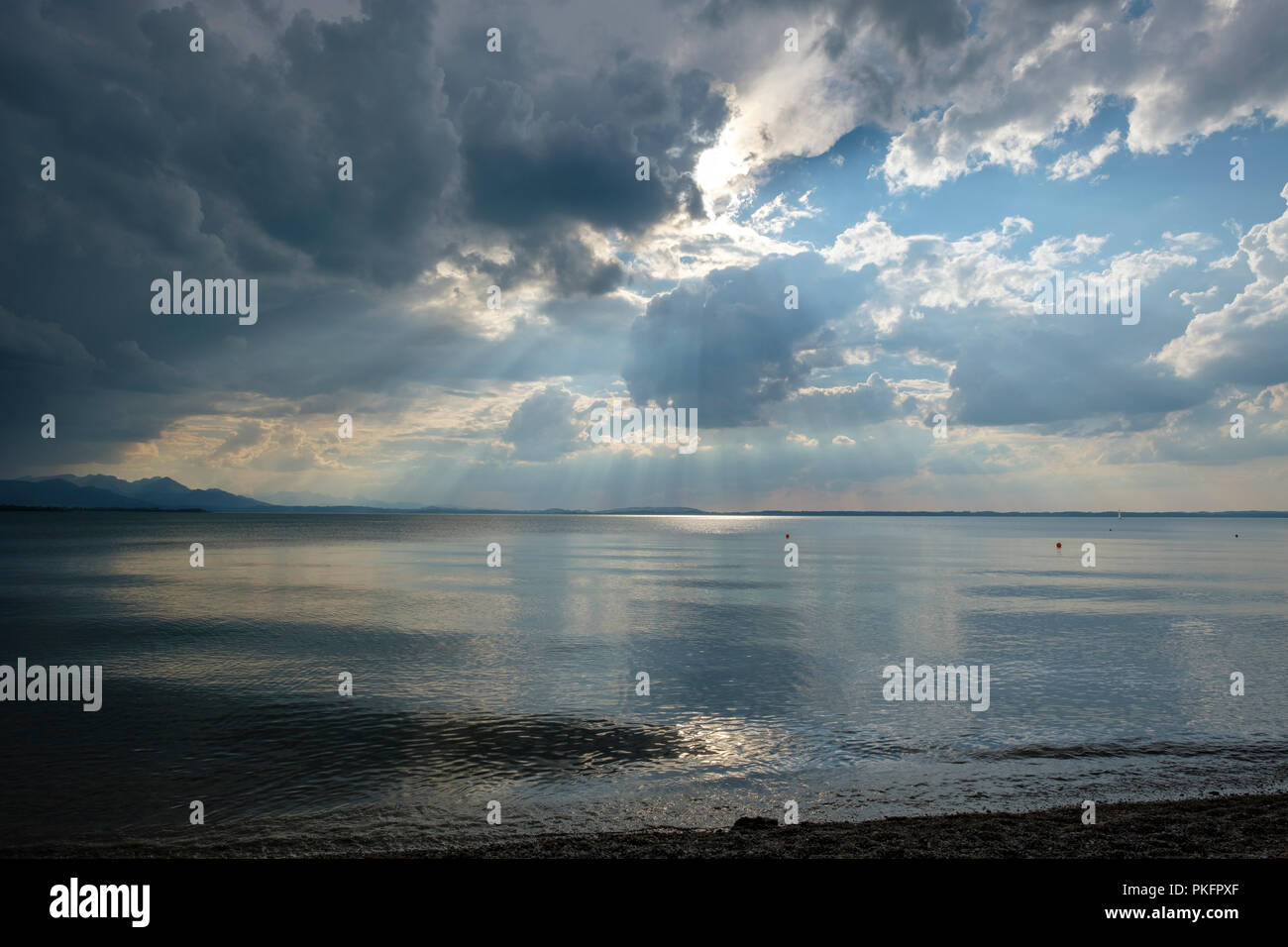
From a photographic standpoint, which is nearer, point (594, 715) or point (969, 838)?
point (969, 838)

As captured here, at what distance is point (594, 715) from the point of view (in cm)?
2242

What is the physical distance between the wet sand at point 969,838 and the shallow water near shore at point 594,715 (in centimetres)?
135

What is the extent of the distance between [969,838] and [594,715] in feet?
41.8

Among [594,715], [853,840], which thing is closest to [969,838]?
[853,840]

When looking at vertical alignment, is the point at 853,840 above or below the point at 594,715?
above

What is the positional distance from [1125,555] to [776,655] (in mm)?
111271

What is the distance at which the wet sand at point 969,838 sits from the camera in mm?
11031

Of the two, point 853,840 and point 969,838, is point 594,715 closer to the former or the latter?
point 853,840

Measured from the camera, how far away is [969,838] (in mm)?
11820

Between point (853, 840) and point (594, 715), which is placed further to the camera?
point (594, 715)

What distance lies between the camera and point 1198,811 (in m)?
13.4

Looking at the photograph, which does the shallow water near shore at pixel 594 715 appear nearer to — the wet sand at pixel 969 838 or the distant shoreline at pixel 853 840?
the distant shoreline at pixel 853 840
